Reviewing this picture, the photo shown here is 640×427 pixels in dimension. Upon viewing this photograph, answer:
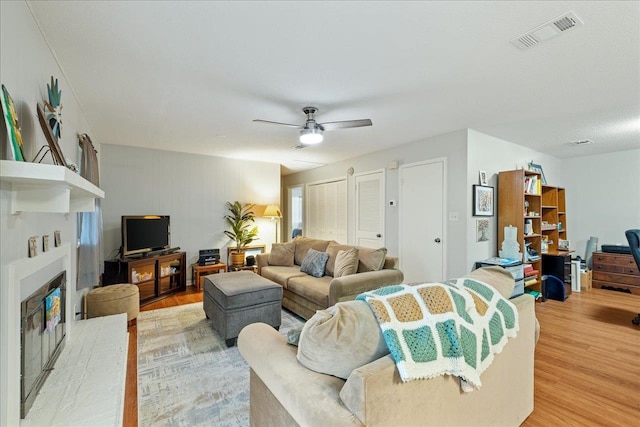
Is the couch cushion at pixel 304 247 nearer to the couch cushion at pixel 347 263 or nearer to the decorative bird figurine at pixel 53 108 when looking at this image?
the couch cushion at pixel 347 263

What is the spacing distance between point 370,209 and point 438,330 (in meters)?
4.11

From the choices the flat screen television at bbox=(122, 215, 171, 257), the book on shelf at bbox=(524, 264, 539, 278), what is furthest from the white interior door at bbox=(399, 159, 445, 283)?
the flat screen television at bbox=(122, 215, 171, 257)

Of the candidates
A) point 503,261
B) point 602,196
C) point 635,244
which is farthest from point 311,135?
point 602,196

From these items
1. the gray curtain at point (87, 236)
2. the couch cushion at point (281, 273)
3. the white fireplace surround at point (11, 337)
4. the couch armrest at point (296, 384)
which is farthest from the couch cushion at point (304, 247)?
the white fireplace surround at point (11, 337)

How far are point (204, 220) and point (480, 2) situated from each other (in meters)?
5.00

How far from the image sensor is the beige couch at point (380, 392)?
941 mm

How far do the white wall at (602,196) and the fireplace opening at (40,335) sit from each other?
7.76m

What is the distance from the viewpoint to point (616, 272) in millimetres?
4883

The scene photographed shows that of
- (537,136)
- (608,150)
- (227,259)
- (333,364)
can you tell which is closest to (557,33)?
(333,364)

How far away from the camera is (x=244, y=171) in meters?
5.75

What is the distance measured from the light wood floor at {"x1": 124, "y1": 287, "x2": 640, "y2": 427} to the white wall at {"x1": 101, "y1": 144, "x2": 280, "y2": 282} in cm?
155

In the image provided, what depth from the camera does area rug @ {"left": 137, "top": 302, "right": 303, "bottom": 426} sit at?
6.11ft

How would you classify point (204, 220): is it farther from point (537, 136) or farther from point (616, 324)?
point (616, 324)

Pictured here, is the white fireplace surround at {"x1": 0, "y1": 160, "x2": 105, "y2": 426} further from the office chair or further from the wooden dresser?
the wooden dresser
